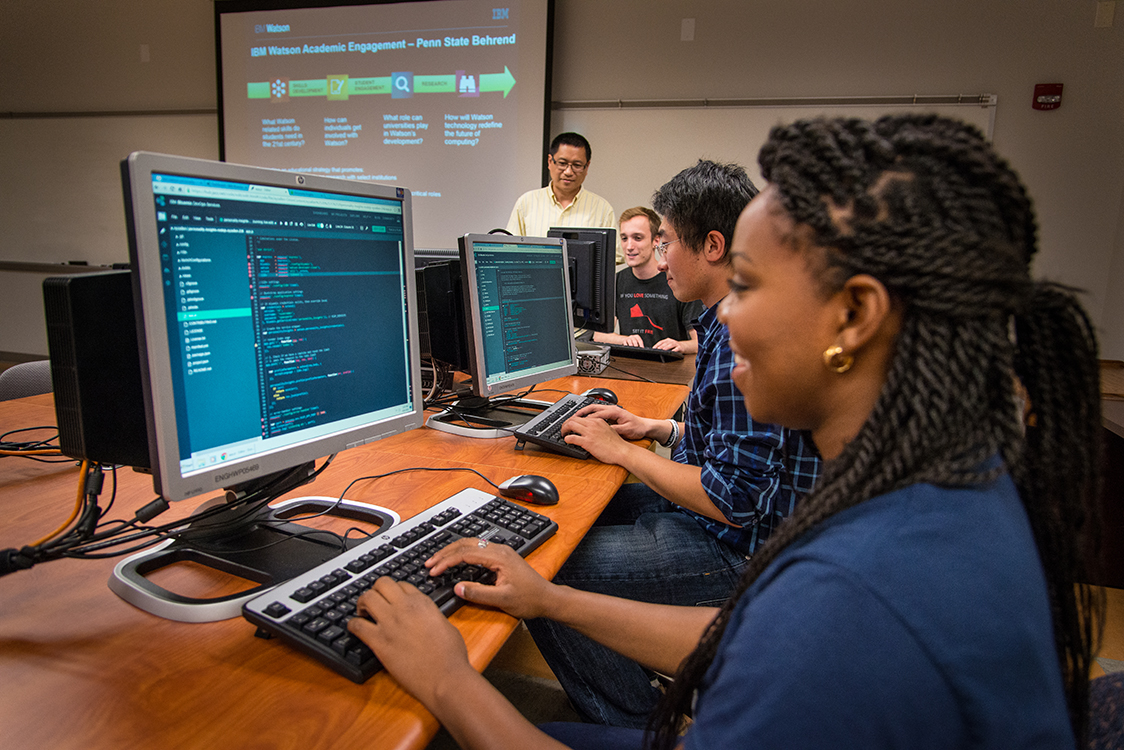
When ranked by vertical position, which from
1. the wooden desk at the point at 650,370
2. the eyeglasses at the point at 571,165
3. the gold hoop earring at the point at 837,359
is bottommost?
the wooden desk at the point at 650,370

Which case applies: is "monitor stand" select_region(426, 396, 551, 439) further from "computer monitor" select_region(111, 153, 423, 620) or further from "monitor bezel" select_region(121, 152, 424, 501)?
"monitor bezel" select_region(121, 152, 424, 501)

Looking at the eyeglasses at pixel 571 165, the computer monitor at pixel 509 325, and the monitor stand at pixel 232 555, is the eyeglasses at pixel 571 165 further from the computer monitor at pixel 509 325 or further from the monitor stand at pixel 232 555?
the monitor stand at pixel 232 555

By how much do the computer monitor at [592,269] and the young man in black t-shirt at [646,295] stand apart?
2.75 feet

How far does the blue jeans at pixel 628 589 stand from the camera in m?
1.31

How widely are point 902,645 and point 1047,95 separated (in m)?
4.19

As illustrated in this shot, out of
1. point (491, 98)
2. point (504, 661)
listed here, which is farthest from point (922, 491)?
point (491, 98)

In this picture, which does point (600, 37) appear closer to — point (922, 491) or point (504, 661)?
point (504, 661)

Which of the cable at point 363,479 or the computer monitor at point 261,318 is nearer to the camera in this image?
the computer monitor at point 261,318

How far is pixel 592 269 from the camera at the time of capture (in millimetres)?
2422

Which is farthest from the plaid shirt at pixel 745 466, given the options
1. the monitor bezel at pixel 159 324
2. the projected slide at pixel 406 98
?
the projected slide at pixel 406 98

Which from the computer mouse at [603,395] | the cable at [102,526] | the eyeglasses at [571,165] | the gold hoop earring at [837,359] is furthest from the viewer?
the eyeglasses at [571,165]

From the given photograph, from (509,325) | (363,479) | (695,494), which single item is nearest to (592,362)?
(509,325)

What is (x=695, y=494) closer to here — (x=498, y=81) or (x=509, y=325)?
(x=509, y=325)

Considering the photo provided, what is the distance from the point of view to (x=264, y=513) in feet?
3.32
